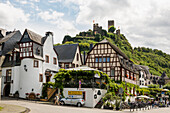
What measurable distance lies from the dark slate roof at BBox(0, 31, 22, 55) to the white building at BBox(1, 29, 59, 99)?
131 centimetres

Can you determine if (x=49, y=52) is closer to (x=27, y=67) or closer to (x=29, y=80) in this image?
(x=27, y=67)

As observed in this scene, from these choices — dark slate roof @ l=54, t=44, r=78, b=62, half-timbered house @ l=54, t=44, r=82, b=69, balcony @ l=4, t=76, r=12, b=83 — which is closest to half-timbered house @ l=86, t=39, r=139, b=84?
half-timbered house @ l=54, t=44, r=82, b=69

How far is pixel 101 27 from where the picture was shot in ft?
623

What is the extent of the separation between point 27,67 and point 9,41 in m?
7.84

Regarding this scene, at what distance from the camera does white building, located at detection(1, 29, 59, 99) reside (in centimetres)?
3875

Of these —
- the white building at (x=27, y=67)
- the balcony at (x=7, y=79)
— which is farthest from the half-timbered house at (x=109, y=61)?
the balcony at (x=7, y=79)

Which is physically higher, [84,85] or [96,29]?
[96,29]

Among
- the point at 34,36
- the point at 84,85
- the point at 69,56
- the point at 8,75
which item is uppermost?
the point at 34,36

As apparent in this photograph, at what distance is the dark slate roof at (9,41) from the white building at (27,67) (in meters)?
1.31

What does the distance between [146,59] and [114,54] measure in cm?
14746

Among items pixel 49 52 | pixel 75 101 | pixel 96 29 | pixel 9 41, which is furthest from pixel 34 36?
pixel 96 29

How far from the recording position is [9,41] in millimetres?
43781

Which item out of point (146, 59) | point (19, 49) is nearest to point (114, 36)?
point (146, 59)

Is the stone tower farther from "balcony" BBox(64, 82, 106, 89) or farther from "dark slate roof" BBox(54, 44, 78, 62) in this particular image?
"balcony" BBox(64, 82, 106, 89)
